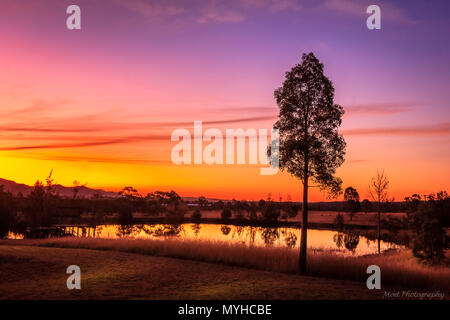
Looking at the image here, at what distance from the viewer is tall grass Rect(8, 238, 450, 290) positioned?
17.7 metres

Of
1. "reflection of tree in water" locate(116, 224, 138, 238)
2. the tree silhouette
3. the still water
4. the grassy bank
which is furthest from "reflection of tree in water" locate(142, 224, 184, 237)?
the tree silhouette

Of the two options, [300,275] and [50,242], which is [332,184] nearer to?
[300,275]

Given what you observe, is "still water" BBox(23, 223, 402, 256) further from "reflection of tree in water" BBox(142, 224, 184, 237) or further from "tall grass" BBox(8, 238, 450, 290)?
"tall grass" BBox(8, 238, 450, 290)

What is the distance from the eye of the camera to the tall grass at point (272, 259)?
17670 millimetres

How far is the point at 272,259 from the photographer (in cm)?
2088

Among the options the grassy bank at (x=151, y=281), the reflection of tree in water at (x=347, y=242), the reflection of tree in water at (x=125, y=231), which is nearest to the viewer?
the grassy bank at (x=151, y=281)

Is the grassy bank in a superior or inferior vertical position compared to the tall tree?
inferior

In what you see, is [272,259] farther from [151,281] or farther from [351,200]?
[351,200]

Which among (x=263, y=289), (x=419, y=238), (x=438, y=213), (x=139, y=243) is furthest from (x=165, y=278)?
(x=438, y=213)

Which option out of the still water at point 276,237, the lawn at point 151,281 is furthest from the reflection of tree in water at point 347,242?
the lawn at point 151,281

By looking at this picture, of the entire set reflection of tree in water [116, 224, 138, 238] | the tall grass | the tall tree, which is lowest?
reflection of tree in water [116, 224, 138, 238]

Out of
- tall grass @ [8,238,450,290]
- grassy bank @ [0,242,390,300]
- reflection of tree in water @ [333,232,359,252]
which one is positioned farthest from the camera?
reflection of tree in water @ [333,232,359,252]

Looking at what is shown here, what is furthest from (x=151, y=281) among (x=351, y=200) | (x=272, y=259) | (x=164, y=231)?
(x=351, y=200)

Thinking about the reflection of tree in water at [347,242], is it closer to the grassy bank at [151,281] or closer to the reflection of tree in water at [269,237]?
the reflection of tree in water at [269,237]
